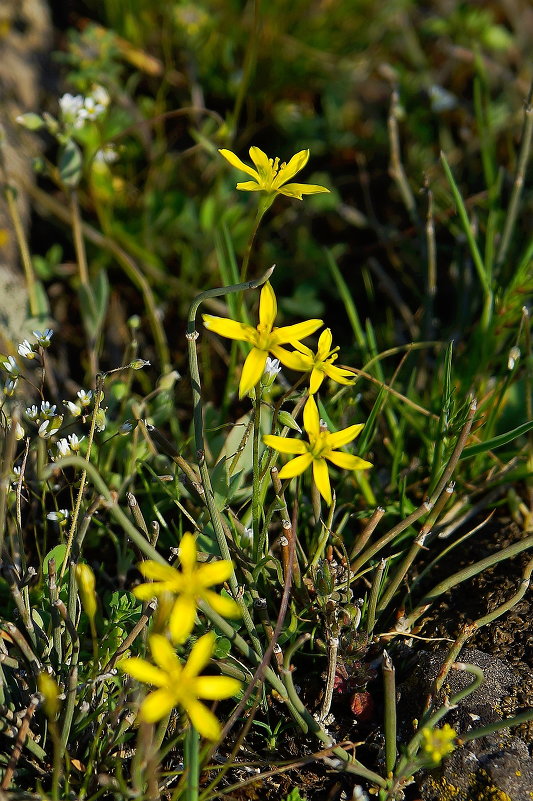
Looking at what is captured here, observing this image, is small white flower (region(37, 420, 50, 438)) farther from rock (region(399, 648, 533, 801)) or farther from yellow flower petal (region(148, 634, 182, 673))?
rock (region(399, 648, 533, 801))

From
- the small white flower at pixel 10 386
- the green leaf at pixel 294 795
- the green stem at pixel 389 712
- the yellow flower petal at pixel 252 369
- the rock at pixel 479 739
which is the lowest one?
the green leaf at pixel 294 795

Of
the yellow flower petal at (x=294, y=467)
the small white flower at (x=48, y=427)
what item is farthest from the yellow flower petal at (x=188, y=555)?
the small white flower at (x=48, y=427)

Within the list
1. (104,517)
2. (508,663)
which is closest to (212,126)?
(104,517)

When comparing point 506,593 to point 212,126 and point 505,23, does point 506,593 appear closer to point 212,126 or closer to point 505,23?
point 212,126

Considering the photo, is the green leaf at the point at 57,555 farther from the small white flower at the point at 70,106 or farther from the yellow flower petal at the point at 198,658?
the small white flower at the point at 70,106

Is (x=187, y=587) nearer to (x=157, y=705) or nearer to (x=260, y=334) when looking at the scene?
(x=157, y=705)

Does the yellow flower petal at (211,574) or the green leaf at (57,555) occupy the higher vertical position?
the yellow flower petal at (211,574)
